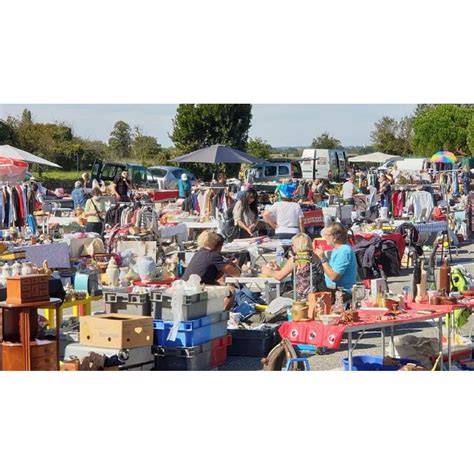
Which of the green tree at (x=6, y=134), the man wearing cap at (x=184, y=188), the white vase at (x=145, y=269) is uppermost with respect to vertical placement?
the green tree at (x=6, y=134)

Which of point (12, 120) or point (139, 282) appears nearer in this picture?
point (139, 282)

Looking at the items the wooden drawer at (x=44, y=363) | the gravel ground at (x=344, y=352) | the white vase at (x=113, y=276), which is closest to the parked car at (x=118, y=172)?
the white vase at (x=113, y=276)

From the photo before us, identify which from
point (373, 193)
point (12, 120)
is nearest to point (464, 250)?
point (373, 193)

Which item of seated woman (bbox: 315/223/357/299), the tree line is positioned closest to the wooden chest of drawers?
seated woman (bbox: 315/223/357/299)

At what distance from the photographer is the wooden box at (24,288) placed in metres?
7.21

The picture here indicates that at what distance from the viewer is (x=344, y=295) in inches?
337

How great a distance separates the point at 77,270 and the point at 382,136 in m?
57.4

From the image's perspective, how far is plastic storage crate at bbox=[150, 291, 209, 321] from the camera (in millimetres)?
7680

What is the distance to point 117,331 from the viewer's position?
24.4ft

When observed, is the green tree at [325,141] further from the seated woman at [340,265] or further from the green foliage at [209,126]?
the seated woman at [340,265]

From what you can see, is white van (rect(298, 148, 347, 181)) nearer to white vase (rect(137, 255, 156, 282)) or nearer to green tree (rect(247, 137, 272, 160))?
green tree (rect(247, 137, 272, 160))

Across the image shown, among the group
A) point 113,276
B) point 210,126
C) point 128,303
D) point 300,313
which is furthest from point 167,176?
point 300,313

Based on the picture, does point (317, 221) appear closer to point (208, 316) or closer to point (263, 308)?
point (263, 308)

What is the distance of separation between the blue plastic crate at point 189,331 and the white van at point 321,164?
1288 inches
